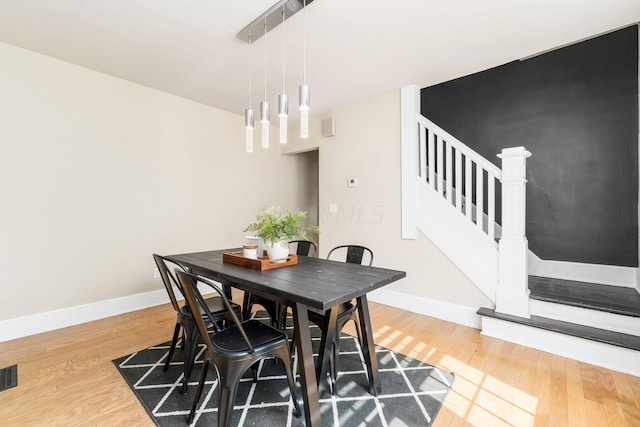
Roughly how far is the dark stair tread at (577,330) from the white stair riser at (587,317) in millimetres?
42

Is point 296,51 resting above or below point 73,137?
above

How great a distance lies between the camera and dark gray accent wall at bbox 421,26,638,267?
2.80 m

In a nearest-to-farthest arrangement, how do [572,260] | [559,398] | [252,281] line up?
[252,281]
[559,398]
[572,260]

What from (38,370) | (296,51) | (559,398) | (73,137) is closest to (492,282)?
(559,398)

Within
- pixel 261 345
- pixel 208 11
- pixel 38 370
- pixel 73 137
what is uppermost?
pixel 208 11

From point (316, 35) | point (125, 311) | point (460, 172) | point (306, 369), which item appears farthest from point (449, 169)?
point (125, 311)

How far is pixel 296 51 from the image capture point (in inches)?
98.0

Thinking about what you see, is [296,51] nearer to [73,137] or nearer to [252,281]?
[252,281]

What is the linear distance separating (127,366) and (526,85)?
4.90 meters

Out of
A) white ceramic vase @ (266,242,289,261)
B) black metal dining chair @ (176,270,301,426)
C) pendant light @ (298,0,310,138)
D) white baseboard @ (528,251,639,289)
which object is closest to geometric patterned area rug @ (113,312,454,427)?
black metal dining chair @ (176,270,301,426)

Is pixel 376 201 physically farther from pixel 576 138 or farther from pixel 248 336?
pixel 248 336

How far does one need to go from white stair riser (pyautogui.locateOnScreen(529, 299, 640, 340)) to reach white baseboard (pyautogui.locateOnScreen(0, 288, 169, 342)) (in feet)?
12.9

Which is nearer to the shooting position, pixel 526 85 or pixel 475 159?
pixel 475 159

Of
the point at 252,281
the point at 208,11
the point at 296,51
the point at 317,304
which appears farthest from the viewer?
the point at 296,51
